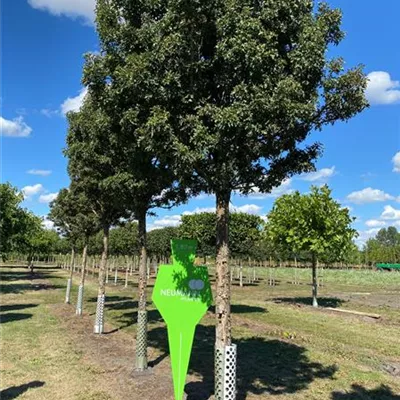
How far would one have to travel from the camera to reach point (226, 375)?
6164 mm

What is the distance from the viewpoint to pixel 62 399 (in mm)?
7414

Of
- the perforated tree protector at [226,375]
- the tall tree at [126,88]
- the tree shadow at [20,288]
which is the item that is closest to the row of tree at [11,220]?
the tree shadow at [20,288]

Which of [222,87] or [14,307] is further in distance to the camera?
[14,307]

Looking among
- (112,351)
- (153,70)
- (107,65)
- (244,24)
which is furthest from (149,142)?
(112,351)

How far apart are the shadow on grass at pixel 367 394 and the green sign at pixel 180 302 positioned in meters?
2.97

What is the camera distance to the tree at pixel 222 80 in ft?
18.6

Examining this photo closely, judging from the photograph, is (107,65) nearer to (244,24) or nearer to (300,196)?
(244,24)

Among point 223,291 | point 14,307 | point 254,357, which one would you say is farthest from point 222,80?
point 14,307

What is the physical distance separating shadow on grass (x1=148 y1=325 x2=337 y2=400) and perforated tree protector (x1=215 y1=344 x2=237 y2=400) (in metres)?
1.41

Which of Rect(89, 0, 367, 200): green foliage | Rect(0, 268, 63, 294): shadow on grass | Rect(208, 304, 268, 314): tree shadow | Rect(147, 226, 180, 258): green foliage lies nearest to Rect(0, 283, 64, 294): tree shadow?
Rect(0, 268, 63, 294): shadow on grass

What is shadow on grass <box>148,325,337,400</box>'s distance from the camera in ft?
26.3

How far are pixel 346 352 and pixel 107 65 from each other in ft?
30.1

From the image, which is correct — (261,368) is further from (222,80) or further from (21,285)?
(21,285)

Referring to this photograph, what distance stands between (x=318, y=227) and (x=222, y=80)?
16701 mm
